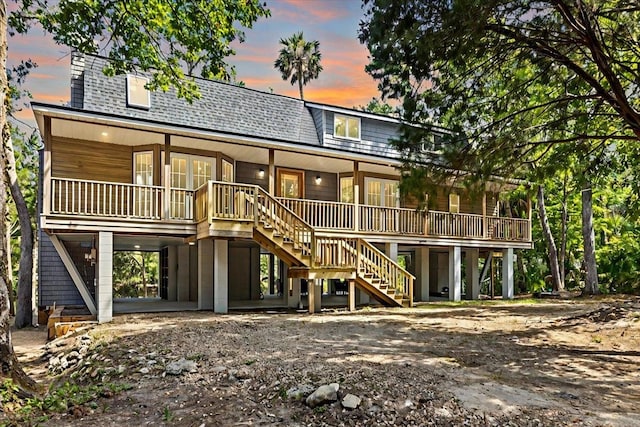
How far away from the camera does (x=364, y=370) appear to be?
6031mm

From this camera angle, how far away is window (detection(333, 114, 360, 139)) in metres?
18.5

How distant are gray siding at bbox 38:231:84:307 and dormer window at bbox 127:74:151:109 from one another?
211 inches

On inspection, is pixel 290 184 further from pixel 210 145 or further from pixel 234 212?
pixel 234 212

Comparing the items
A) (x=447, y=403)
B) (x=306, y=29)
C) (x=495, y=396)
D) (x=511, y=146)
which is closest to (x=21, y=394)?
(x=447, y=403)

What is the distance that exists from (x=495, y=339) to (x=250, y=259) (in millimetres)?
9838

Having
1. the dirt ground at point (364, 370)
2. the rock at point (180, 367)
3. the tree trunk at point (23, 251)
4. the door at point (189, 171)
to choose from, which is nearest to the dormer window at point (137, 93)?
the door at point (189, 171)

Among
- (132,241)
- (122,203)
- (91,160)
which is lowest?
(132,241)

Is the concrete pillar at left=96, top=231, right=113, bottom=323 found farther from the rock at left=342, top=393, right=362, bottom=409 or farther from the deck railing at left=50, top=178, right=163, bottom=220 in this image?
the rock at left=342, top=393, right=362, bottom=409

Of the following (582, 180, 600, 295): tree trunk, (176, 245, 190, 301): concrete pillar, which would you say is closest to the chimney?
(176, 245, 190, 301): concrete pillar

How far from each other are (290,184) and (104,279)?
7.46 metres

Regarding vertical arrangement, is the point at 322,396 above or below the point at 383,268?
below

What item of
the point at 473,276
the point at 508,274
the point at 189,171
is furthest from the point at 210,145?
the point at 508,274

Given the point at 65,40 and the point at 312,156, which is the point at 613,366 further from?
the point at 65,40

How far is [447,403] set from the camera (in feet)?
16.2
